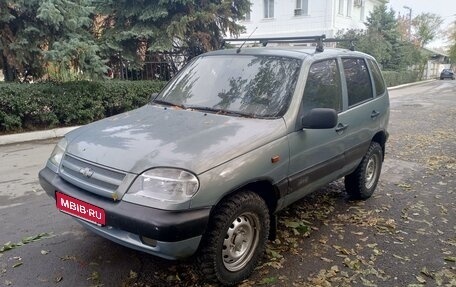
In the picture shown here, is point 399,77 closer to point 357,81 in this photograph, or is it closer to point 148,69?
point 148,69

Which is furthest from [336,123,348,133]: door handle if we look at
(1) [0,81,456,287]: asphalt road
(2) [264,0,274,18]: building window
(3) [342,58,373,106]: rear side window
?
(2) [264,0,274,18]: building window

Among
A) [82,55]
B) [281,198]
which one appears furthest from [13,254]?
[82,55]

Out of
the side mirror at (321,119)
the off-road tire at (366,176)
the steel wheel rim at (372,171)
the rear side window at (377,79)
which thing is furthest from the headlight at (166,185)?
the rear side window at (377,79)

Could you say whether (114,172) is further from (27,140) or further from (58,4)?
(58,4)

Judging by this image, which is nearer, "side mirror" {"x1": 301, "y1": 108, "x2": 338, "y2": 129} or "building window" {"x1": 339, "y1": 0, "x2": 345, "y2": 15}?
"side mirror" {"x1": 301, "y1": 108, "x2": 338, "y2": 129}

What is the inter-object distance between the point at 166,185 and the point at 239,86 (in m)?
1.42

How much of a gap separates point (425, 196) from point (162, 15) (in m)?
7.49

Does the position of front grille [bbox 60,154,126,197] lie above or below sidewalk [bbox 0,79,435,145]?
above

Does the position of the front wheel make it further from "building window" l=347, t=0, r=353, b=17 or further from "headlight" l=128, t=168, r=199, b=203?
"building window" l=347, t=0, r=353, b=17

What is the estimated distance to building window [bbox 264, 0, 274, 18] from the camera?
1025 inches

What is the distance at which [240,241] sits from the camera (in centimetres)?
293

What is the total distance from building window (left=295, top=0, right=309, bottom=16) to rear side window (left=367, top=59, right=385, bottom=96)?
2108 centimetres

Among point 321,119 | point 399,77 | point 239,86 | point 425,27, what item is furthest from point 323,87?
point 425,27

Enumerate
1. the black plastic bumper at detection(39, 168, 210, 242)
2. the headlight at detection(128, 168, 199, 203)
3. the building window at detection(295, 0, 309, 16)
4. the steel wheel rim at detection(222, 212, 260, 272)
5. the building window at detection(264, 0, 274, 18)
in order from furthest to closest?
the building window at detection(264, 0, 274, 18)
the building window at detection(295, 0, 309, 16)
the steel wheel rim at detection(222, 212, 260, 272)
the headlight at detection(128, 168, 199, 203)
the black plastic bumper at detection(39, 168, 210, 242)
